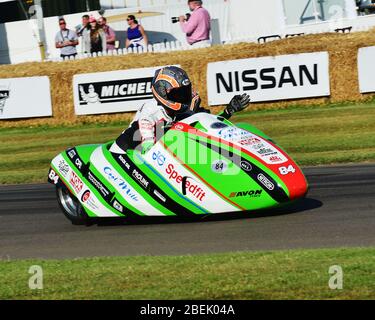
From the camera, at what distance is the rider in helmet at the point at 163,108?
9375 mm

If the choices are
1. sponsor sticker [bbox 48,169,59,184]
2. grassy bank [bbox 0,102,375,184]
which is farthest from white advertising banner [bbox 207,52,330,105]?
sponsor sticker [bbox 48,169,59,184]

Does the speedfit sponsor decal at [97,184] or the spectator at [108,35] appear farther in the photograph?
the spectator at [108,35]

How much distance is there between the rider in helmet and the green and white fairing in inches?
7.5

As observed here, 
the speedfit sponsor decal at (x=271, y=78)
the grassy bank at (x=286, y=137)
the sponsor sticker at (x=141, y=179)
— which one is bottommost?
the grassy bank at (x=286, y=137)

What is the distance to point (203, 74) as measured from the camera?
61.7ft

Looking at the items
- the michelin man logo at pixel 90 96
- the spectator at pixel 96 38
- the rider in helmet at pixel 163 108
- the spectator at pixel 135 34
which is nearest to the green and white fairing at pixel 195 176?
the rider in helmet at pixel 163 108

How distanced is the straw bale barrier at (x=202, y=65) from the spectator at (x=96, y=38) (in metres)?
1.30

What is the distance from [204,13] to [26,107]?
14.4ft

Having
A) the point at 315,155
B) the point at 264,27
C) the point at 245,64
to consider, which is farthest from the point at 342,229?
the point at 264,27

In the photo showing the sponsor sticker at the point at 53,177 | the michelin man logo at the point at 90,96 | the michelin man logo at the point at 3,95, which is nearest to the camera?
the sponsor sticker at the point at 53,177

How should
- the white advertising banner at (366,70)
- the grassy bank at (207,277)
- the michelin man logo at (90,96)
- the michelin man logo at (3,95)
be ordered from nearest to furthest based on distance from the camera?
the grassy bank at (207,277)
the white advertising banner at (366,70)
the michelin man logo at (90,96)
the michelin man logo at (3,95)

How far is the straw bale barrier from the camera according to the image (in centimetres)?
1786

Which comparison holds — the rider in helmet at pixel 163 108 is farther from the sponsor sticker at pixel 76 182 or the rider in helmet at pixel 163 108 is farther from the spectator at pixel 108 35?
the spectator at pixel 108 35

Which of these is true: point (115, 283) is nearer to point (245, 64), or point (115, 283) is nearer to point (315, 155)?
point (315, 155)
